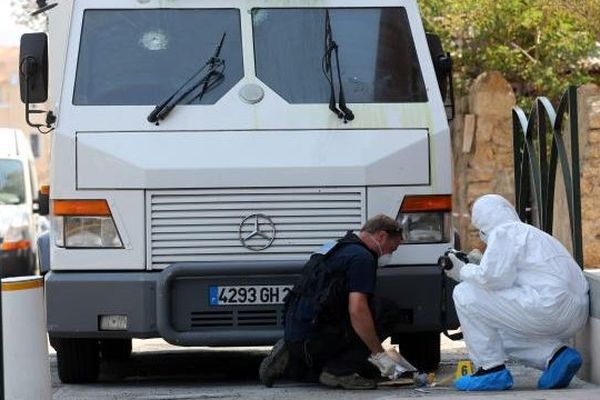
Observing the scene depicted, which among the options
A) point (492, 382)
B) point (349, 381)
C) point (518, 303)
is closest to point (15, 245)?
point (349, 381)

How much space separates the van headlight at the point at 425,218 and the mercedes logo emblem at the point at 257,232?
77 centimetres

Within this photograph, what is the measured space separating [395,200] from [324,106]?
2.46 feet

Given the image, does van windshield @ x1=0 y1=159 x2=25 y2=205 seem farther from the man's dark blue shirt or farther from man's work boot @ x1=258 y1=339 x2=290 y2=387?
the man's dark blue shirt

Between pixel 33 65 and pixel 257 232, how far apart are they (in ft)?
6.10

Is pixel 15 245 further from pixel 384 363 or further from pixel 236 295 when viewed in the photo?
pixel 384 363

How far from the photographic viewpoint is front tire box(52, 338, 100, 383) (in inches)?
403

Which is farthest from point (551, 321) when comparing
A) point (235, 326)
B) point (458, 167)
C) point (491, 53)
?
point (458, 167)

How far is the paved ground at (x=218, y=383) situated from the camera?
907cm

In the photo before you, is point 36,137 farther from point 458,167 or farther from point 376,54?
point 376,54

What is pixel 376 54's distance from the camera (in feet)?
33.7

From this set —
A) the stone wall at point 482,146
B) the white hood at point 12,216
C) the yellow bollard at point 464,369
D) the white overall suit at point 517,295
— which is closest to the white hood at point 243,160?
the white overall suit at point 517,295

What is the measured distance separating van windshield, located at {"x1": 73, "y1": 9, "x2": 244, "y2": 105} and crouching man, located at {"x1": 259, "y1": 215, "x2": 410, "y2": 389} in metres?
Answer: 1.36

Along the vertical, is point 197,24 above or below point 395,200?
above

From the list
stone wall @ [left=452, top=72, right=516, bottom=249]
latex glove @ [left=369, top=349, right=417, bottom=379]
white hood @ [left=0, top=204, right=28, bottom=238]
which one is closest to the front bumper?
latex glove @ [left=369, top=349, right=417, bottom=379]
